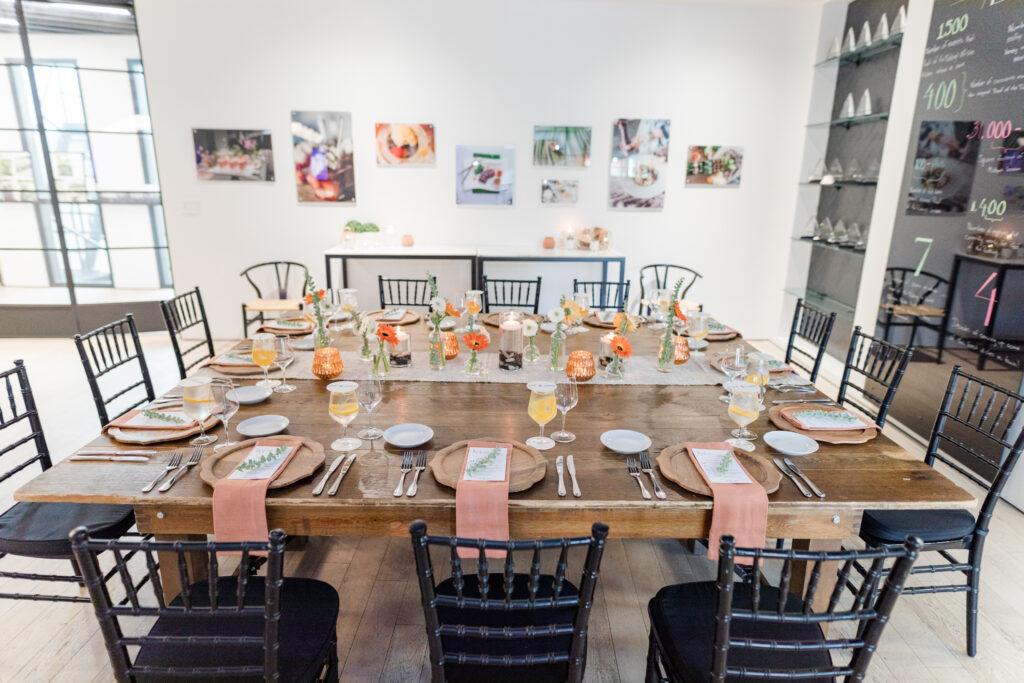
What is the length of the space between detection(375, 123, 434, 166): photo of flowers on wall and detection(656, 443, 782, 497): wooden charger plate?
4.10 m

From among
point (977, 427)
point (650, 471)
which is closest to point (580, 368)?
point (650, 471)

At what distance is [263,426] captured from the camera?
1869mm

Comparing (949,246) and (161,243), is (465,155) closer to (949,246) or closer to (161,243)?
(161,243)

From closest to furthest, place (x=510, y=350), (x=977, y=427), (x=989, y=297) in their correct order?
(x=977, y=427) < (x=510, y=350) < (x=989, y=297)

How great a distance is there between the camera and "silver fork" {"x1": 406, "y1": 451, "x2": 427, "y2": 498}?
1523 millimetres

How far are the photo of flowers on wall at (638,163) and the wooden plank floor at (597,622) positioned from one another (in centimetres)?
352

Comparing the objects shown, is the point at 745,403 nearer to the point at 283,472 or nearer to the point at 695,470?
the point at 695,470

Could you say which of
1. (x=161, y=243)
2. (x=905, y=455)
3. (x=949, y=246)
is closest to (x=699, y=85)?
(x=949, y=246)

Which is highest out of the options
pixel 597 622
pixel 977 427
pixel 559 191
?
pixel 559 191

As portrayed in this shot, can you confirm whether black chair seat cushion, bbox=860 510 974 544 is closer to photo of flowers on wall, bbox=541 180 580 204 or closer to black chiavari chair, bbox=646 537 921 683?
black chiavari chair, bbox=646 537 921 683

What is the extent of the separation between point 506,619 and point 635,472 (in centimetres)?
51

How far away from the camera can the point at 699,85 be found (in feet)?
16.9

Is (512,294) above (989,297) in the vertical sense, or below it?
below

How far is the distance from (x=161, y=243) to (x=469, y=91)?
10.3ft
